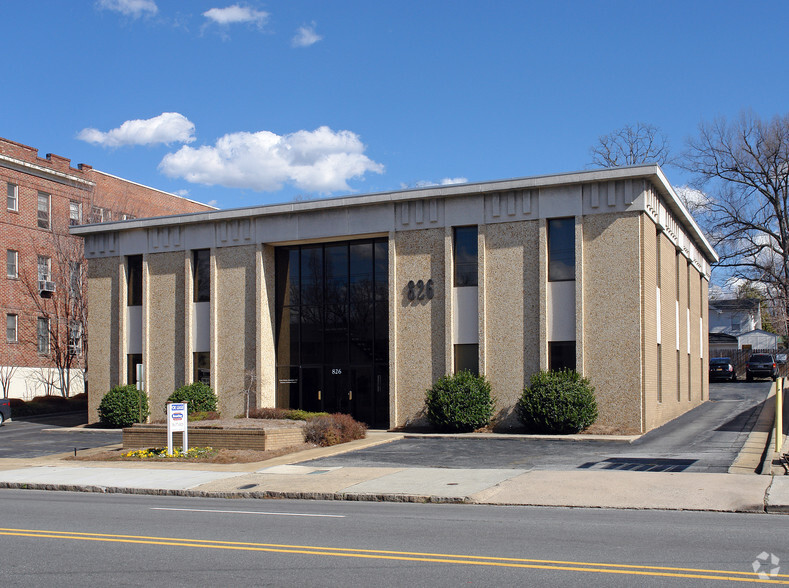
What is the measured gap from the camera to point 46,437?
30.6 metres

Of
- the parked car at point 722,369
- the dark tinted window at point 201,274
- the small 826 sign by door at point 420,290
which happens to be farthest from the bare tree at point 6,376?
the parked car at point 722,369

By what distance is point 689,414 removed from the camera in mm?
31516

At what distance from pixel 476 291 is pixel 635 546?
17.8m

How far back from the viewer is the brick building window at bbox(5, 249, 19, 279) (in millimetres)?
45344

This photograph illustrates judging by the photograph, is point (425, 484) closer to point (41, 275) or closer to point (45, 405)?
point (45, 405)

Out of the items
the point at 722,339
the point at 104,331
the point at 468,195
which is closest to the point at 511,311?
the point at 468,195

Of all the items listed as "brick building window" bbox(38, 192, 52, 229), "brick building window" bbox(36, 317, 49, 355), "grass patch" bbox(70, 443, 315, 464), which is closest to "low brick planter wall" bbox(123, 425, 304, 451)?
"grass patch" bbox(70, 443, 315, 464)

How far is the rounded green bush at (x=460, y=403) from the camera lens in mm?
25484

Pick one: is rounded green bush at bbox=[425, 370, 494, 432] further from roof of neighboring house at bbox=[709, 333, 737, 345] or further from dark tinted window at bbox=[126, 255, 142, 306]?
roof of neighboring house at bbox=[709, 333, 737, 345]

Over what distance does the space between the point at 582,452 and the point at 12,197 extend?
1476 inches

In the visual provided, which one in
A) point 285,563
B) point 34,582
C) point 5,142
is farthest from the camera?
point 5,142

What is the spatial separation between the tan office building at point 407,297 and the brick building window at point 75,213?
16650 millimetres

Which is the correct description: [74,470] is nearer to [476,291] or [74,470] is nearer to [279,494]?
[279,494]

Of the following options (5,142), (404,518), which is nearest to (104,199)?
(5,142)
